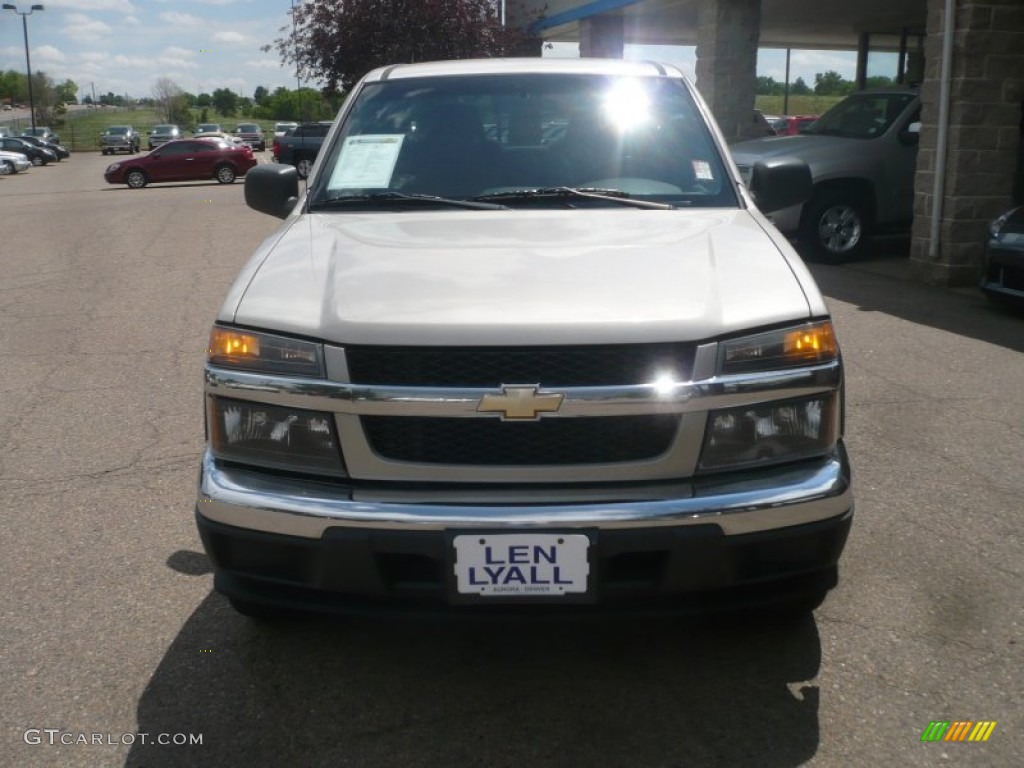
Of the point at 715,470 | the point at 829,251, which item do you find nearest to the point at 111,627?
the point at 715,470

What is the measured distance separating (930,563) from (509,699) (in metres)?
1.77

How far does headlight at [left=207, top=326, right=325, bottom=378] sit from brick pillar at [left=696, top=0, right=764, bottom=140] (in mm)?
14445

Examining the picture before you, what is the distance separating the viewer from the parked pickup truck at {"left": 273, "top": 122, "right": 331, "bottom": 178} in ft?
98.0

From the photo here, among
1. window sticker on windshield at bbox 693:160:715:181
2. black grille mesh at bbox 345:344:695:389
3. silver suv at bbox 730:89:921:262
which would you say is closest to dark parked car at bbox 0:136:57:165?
silver suv at bbox 730:89:921:262

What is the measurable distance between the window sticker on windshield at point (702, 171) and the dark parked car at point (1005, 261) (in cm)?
534

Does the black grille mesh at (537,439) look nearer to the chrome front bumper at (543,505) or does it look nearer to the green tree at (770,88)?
the chrome front bumper at (543,505)

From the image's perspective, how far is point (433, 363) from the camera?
2.73m

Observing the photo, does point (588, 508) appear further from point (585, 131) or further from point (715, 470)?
point (585, 131)

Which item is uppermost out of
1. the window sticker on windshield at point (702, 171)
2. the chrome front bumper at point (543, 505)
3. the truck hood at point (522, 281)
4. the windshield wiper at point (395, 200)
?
the window sticker on windshield at point (702, 171)

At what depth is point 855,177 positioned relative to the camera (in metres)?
11.8

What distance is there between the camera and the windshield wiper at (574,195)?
3.77 m

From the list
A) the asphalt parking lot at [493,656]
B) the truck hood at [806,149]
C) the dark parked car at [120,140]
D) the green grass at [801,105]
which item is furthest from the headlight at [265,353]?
the green grass at [801,105]

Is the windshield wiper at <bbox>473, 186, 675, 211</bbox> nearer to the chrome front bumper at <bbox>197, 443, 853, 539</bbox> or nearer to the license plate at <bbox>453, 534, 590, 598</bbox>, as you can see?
the chrome front bumper at <bbox>197, 443, 853, 539</bbox>

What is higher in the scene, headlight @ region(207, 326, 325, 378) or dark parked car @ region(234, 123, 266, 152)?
dark parked car @ region(234, 123, 266, 152)
